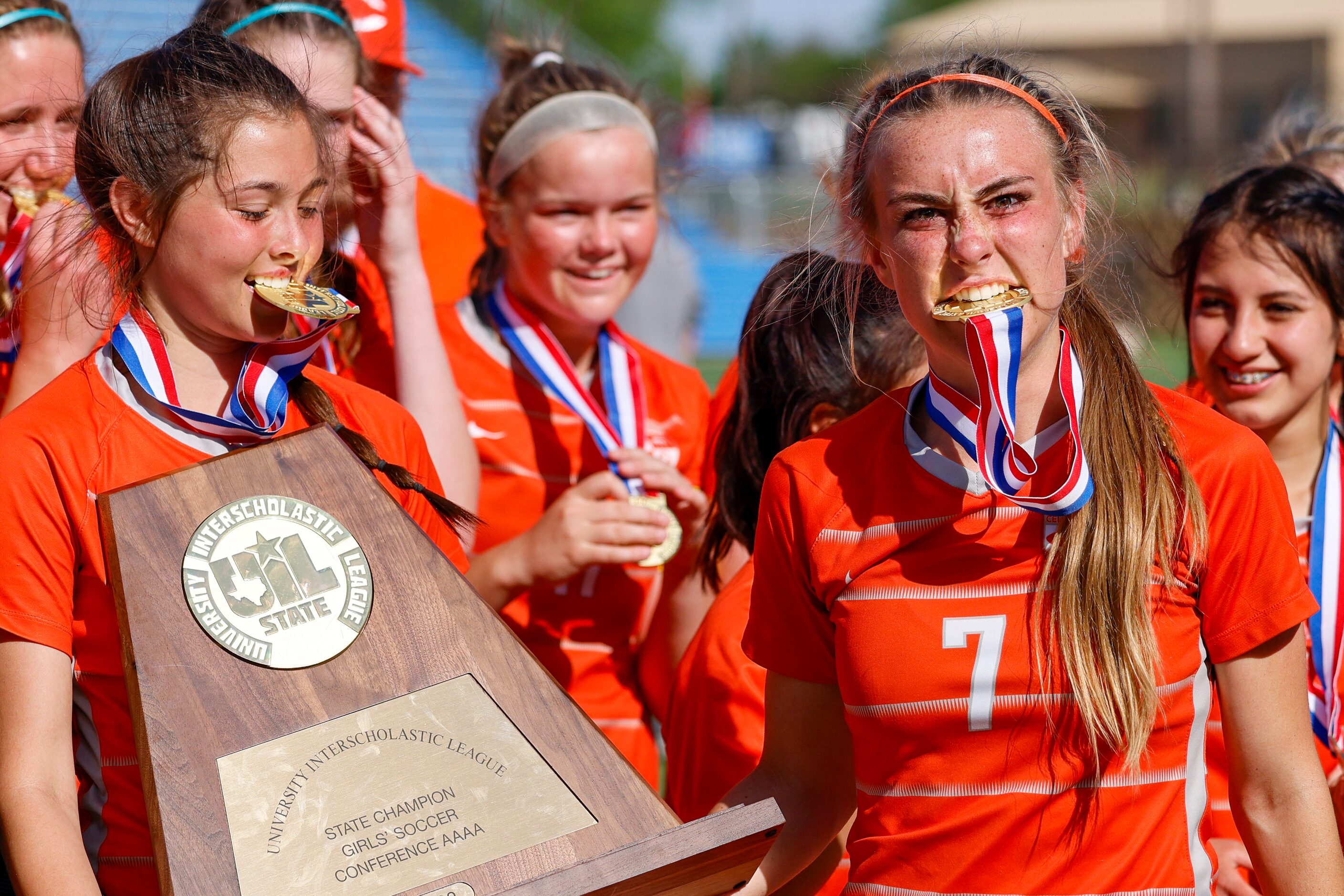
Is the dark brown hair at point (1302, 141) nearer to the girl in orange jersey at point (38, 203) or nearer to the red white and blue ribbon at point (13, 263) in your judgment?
the girl in orange jersey at point (38, 203)

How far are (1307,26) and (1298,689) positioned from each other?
1867 inches

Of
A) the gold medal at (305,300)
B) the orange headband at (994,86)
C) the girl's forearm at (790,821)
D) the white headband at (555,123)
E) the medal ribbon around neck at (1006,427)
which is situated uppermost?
the white headband at (555,123)

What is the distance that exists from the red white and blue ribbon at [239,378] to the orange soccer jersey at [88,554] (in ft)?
0.15

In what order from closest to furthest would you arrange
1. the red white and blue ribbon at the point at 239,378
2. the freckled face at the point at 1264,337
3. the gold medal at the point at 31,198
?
the red white and blue ribbon at the point at 239,378
the gold medal at the point at 31,198
the freckled face at the point at 1264,337

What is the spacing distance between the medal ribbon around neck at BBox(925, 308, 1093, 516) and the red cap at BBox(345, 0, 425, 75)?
2.04 m

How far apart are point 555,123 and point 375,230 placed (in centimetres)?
58

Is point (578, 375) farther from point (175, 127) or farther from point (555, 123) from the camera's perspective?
point (175, 127)

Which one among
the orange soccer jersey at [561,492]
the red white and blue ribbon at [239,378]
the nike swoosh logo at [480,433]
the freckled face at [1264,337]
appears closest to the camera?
the red white and blue ribbon at [239,378]

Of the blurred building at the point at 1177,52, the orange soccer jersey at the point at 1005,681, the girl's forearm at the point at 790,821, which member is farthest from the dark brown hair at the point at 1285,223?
the blurred building at the point at 1177,52

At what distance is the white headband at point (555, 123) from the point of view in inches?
127

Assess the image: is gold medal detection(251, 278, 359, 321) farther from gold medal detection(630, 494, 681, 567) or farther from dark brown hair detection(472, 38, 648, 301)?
dark brown hair detection(472, 38, 648, 301)

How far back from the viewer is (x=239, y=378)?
184 cm

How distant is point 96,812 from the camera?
1.82m

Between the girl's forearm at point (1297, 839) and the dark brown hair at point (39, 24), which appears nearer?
the girl's forearm at point (1297, 839)
